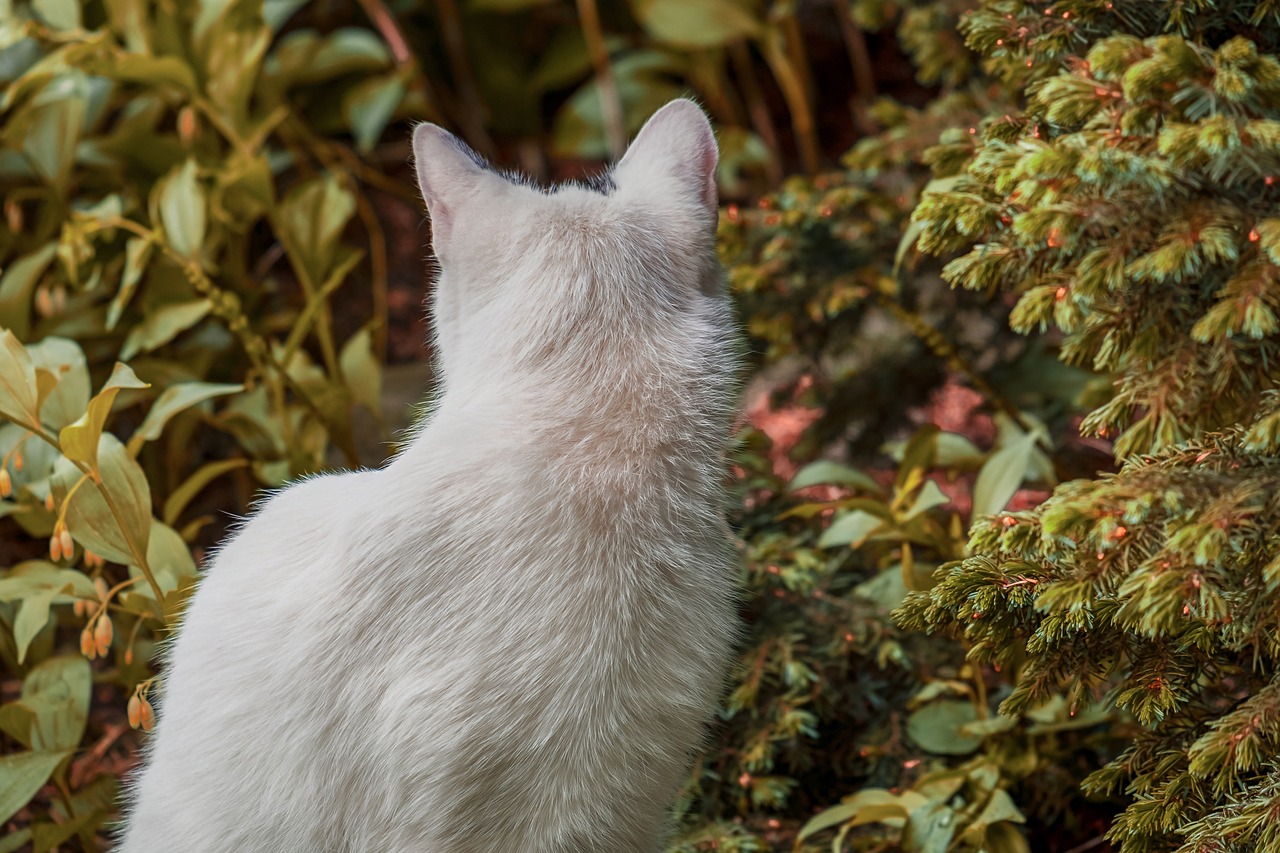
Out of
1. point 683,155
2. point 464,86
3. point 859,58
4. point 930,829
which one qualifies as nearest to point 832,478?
point 930,829

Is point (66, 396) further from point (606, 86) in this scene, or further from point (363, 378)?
point (606, 86)

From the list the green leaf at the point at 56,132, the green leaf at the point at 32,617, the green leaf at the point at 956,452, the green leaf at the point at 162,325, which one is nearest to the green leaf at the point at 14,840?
the green leaf at the point at 32,617

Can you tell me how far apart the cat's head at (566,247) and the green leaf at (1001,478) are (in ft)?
1.54

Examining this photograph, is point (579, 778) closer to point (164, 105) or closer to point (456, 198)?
point (456, 198)

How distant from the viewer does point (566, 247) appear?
1.06 metres

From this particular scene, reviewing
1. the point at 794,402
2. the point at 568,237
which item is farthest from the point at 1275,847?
the point at 794,402

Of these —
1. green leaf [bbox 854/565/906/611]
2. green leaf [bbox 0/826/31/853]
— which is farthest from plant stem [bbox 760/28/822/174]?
green leaf [bbox 0/826/31/853]

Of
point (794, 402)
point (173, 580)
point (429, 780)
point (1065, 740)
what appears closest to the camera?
point (429, 780)

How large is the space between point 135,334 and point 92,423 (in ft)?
2.22

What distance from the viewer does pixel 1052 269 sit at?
1046 mm

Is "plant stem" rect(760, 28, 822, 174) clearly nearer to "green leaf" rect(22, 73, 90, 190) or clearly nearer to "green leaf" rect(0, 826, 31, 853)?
"green leaf" rect(22, 73, 90, 190)

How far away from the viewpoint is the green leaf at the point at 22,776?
1.24 meters

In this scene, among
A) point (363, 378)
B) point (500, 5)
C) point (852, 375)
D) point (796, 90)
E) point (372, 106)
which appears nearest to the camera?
point (363, 378)

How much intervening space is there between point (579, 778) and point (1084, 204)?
0.66m
